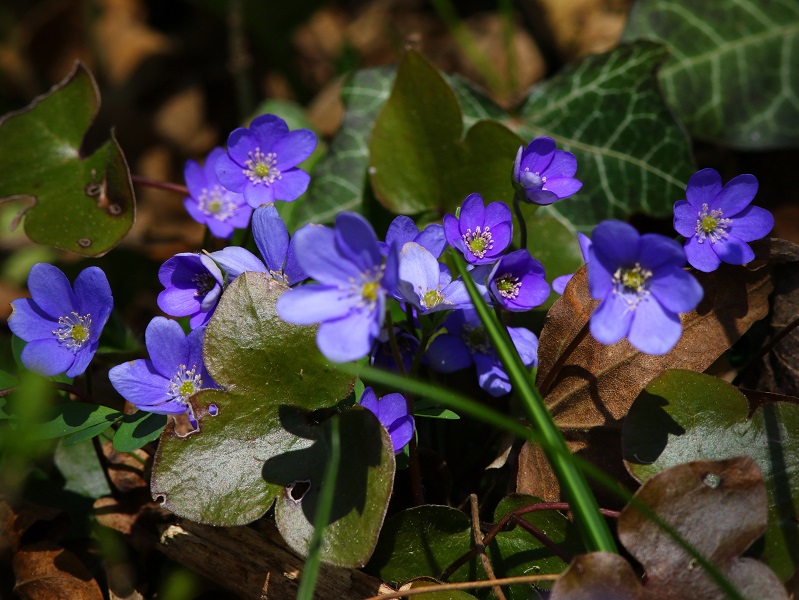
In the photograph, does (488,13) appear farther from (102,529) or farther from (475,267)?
(102,529)

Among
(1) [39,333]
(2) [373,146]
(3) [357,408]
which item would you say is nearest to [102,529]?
(1) [39,333]

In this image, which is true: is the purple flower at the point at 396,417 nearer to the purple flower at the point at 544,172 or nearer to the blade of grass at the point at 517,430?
the blade of grass at the point at 517,430

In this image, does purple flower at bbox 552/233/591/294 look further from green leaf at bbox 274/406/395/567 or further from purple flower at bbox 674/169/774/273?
green leaf at bbox 274/406/395/567

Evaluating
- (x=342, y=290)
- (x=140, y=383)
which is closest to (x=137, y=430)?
(x=140, y=383)

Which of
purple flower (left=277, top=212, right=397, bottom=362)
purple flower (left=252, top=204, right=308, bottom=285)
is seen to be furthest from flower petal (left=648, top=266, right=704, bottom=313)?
purple flower (left=252, top=204, right=308, bottom=285)

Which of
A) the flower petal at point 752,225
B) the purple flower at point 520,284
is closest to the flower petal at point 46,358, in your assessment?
the purple flower at point 520,284

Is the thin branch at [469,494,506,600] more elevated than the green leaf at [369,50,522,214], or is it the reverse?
the green leaf at [369,50,522,214]

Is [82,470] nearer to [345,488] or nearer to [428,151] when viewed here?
[345,488]
